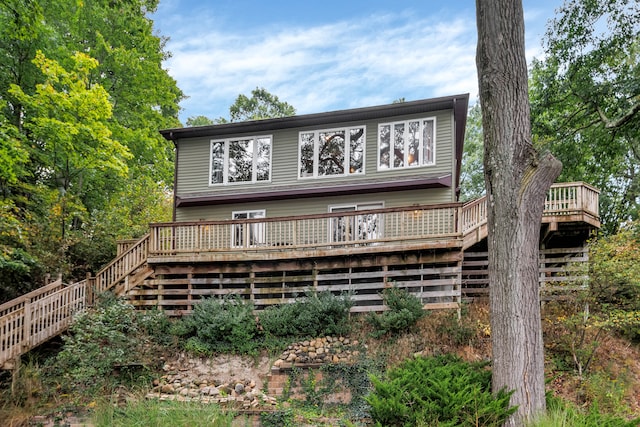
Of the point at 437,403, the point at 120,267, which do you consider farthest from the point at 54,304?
the point at 437,403

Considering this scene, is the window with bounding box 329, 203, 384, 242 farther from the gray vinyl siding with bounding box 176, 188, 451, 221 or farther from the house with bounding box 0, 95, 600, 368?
the gray vinyl siding with bounding box 176, 188, 451, 221

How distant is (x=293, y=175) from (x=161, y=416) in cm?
997

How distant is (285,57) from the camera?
2095 centimetres

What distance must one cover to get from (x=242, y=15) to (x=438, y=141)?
6.67 metres

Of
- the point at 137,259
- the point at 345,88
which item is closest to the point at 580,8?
the point at 345,88

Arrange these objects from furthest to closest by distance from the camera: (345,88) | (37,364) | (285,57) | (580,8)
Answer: (285,57) → (345,88) → (580,8) → (37,364)

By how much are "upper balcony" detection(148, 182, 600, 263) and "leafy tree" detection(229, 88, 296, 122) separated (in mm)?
21255

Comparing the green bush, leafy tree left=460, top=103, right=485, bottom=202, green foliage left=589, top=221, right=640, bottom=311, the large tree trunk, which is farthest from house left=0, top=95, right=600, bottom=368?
leafy tree left=460, top=103, right=485, bottom=202

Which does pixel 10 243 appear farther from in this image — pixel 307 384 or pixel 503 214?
pixel 503 214

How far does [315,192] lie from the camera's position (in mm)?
14078

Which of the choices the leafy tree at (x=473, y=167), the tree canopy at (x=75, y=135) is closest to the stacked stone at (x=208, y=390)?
the tree canopy at (x=75, y=135)

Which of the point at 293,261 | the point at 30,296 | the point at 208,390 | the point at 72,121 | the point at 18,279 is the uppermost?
the point at 72,121

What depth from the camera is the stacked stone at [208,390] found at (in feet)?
26.8

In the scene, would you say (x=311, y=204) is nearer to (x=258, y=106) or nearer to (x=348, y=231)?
(x=348, y=231)
